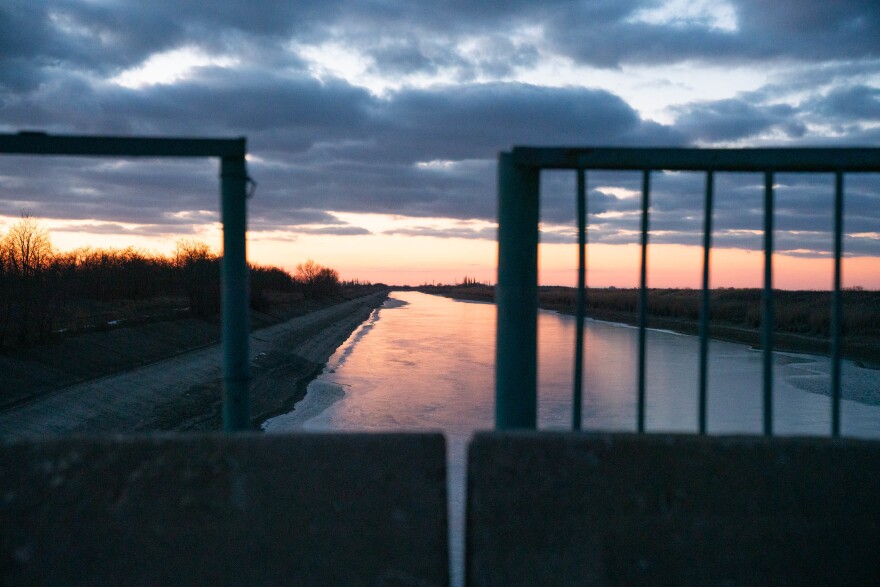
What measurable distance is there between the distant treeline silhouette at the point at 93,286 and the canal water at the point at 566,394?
22.5 ft

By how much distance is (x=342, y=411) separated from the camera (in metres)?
18.1

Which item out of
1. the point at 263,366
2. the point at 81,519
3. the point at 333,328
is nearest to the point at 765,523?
the point at 81,519

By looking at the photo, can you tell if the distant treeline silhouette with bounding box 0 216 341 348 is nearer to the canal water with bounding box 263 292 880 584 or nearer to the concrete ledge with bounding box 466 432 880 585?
the canal water with bounding box 263 292 880 584

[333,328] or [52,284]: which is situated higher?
[52,284]

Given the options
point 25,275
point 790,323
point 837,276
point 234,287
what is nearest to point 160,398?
point 25,275

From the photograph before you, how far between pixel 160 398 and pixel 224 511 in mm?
16073

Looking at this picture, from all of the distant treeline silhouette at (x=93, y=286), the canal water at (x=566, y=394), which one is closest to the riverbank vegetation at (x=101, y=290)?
the distant treeline silhouette at (x=93, y=286)

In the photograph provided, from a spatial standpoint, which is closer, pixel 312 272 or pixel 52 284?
Result: pixel 52 284

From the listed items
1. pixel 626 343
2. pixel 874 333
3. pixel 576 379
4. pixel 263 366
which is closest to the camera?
pixel 576 379

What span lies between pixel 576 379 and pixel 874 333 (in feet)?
111

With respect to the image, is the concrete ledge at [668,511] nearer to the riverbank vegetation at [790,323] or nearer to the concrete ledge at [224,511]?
the concrete ledge at [224,511]

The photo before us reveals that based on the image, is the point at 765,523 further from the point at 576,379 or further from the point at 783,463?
the point at 576,379

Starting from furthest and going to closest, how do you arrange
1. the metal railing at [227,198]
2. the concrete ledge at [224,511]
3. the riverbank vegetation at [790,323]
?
the riverbank vegetation at [790,323]
the metal railing at [227,198]
the concrete ledge at [224,511]

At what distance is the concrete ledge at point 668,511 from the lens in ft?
7.46
